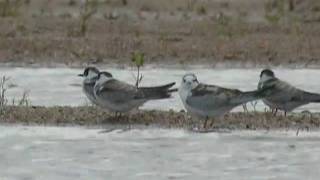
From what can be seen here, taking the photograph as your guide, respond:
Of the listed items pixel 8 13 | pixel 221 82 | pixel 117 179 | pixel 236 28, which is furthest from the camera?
pixel 8 13

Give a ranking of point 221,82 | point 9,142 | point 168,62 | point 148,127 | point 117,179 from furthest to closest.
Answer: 1. point 168,62
2. point 221,82
3. point 148,127
4. point 9,142
5. point 117,179

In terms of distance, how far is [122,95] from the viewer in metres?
12.9

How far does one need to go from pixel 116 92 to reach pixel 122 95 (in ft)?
0.38

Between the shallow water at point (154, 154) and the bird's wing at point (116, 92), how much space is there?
52cm

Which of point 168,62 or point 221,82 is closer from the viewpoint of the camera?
point 221,82

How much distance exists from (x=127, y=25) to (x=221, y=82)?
809 centimetres

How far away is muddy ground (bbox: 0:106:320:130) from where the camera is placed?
12.7 m

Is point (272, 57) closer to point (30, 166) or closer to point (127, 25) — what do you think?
point (127, 25)

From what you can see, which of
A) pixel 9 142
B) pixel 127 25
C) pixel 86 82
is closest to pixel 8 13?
pixel 127 25

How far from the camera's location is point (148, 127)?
41.5 ft

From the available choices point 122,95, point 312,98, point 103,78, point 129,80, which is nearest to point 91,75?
point 103,78

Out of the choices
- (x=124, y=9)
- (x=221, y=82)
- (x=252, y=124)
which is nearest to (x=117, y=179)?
(x=252, y=124)

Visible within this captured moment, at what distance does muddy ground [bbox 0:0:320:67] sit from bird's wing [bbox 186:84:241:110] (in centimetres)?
689

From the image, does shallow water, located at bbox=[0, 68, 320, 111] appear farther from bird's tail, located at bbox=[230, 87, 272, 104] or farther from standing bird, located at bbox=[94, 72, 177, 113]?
bird's tail, located at bbox=[230, 87, 272, 104]
